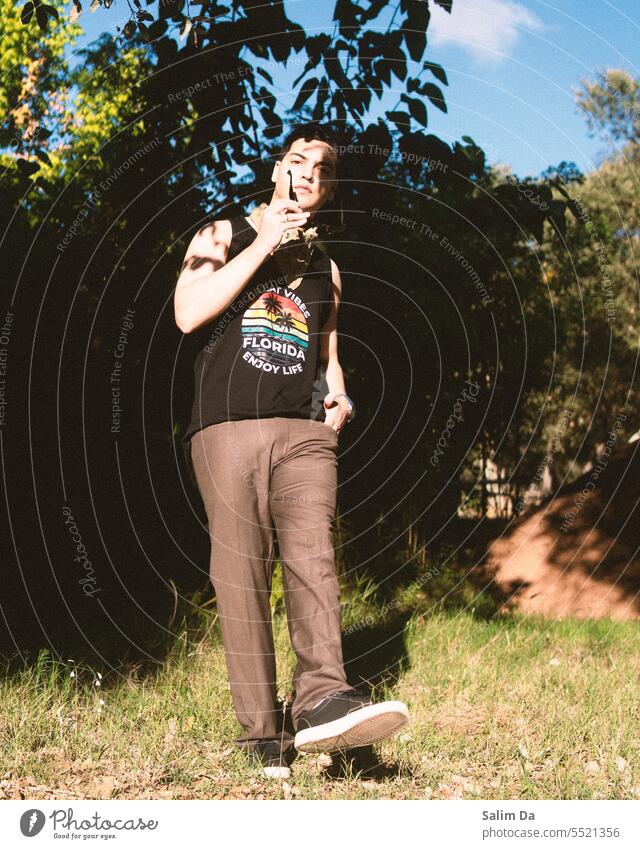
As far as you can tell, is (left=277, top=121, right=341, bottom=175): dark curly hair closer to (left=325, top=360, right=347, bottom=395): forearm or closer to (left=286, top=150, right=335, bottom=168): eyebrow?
(left=286, top=150, right=335, bottom=168): eyebrow

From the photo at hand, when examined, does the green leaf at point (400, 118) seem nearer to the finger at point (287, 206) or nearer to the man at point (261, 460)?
the man at point (261, 460)

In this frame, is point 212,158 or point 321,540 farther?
point 212,158

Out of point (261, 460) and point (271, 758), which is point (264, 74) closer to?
point (261, 460)

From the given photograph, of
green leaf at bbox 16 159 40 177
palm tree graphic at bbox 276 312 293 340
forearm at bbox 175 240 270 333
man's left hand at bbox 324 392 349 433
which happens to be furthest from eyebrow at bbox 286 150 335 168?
green leaf at bbox 16 159 40 177

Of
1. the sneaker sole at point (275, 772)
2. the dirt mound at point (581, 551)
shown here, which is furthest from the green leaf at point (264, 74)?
the dirt mound at point (581, 551)

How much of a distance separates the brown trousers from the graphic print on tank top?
8.7 inches

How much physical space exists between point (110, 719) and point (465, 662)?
1859 millimetres

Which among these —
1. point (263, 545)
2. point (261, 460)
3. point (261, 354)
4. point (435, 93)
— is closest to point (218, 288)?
point (261, 354)

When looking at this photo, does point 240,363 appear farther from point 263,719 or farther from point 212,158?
point 212,158

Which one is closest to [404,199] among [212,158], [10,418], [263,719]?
[212,158]

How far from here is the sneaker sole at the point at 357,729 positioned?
2.74 metres

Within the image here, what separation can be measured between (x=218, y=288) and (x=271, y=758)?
1738 millimetres

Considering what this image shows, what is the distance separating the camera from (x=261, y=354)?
3.20 meters

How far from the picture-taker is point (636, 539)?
6574 millimetres
